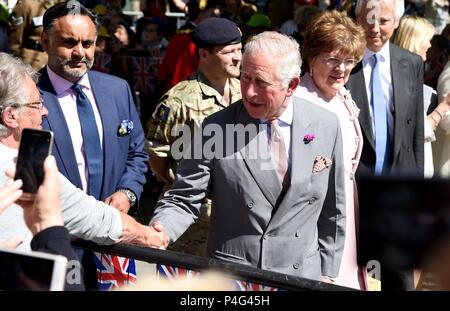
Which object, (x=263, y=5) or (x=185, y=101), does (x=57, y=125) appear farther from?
(x=263, y=5)

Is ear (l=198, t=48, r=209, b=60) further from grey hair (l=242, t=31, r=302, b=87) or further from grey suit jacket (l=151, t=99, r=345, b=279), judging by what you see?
grey hair (l=242, t=31, r=302, b=87)

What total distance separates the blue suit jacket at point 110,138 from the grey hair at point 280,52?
102cm

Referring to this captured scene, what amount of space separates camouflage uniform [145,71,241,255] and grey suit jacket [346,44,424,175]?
0.76 meters

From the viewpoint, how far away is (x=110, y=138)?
5.14 metres

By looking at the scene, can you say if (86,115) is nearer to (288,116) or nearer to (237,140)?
(237,140)

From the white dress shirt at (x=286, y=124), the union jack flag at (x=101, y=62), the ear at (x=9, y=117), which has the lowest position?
the union jack flag at (x=101, y=62)

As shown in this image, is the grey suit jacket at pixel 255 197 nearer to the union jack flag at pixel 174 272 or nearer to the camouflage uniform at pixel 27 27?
the union jack flag at pixel 174 272

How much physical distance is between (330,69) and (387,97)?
34.1 inches

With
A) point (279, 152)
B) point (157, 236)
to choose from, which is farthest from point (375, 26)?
point (157, 236)

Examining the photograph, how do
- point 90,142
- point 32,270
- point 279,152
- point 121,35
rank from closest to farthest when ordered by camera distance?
point 32,270, point 279,152, point 90,142, point 121,35

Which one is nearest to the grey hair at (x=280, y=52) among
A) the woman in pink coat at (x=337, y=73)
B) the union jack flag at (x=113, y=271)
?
the woman in pink coat at (x=337, y=73)

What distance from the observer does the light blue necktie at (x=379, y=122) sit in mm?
5902
